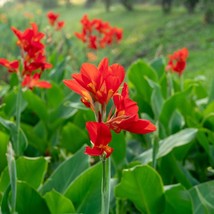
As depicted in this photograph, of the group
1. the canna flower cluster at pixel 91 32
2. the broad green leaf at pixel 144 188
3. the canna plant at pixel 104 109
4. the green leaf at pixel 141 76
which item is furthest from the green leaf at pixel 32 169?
the canna flower cluster at pixel 91 32

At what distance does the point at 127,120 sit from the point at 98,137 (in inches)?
3.1

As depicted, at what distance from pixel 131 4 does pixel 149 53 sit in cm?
954

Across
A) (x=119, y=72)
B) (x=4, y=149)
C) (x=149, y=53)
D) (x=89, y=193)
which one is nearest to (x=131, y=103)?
(x=119, y=72)

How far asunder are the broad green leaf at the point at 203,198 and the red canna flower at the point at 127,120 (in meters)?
0.60

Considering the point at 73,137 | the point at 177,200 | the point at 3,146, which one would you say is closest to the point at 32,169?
the point at 3,146

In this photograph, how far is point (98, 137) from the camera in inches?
43.8

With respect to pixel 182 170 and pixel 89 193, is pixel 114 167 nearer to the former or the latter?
pixel 182 170

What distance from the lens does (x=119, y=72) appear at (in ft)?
3.95

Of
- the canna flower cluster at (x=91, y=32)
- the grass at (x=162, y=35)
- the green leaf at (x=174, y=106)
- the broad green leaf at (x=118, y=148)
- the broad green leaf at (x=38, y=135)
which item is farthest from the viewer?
the grass at (x=162, y=35)

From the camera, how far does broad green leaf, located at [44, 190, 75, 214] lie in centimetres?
162

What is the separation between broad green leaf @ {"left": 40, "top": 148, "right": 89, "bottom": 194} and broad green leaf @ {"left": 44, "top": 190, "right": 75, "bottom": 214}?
0.84 ft

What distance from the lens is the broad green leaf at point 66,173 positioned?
193 centimetres

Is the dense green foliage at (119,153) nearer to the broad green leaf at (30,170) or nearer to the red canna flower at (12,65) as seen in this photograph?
the broad green leaf at (30,170)

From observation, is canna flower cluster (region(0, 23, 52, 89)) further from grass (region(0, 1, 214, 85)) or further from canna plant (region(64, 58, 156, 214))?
grass (region(0, 1, 214, 85))
